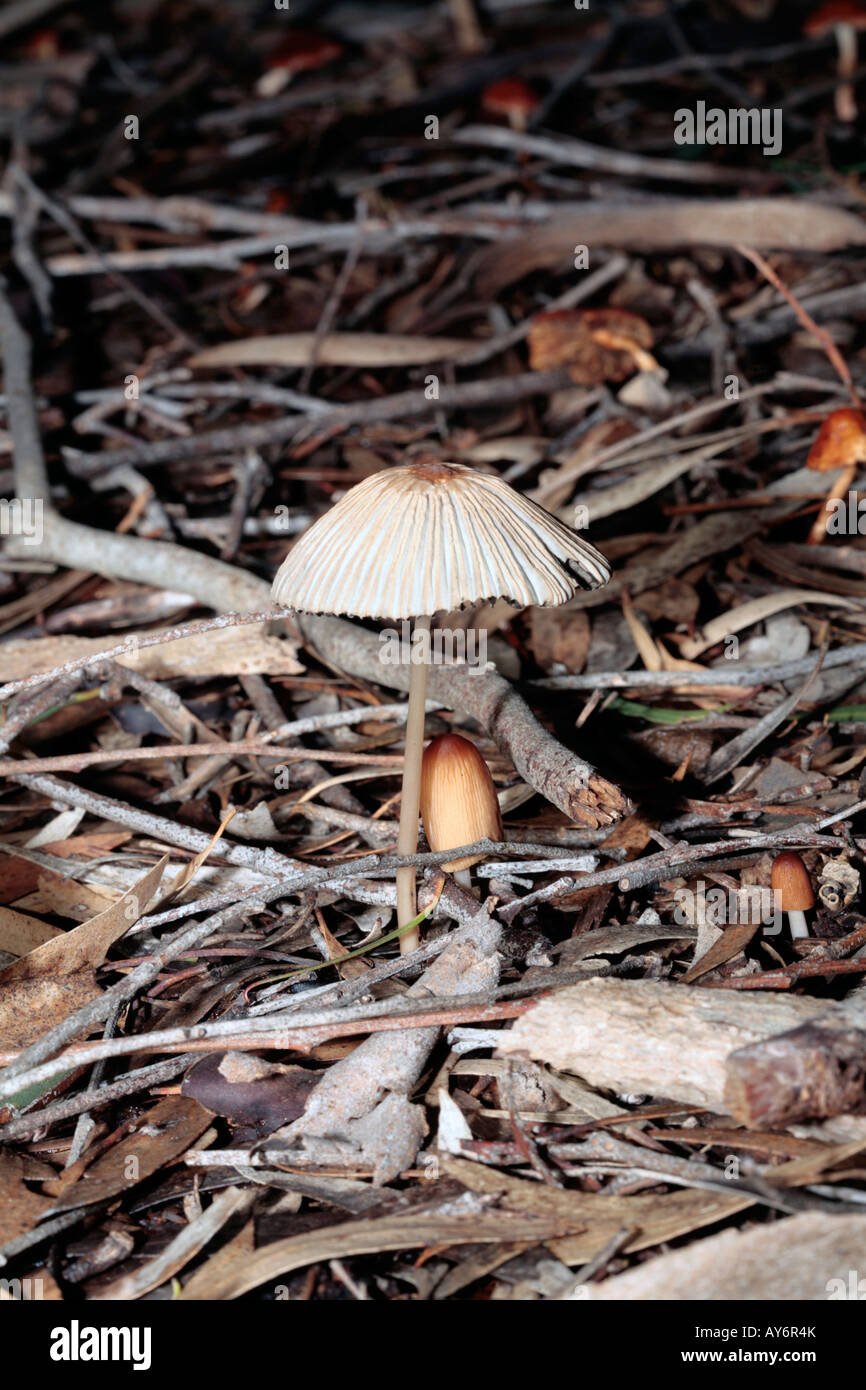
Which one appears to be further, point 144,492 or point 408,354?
point 408,354

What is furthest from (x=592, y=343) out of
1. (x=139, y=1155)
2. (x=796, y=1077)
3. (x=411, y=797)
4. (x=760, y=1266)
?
(x=760, y=1266)

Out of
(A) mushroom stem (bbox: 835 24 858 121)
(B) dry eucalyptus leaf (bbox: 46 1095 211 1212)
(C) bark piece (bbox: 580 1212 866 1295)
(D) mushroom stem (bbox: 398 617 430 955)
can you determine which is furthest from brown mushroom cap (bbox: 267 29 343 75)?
(C) bark piece (bbox: 580 1212 866 1295)

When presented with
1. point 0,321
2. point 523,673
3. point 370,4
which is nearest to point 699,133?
point 370,4

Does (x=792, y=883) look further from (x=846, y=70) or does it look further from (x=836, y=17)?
(x=846, y=70)

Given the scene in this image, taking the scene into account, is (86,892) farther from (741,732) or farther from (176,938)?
(741,732)

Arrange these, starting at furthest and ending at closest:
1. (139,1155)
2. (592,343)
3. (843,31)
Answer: (843,31) < (592,343) < (139,1155)

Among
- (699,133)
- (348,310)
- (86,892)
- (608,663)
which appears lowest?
(86,892)

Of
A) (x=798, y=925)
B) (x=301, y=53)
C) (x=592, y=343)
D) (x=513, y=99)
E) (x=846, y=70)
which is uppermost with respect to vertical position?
(x=301, y=53)

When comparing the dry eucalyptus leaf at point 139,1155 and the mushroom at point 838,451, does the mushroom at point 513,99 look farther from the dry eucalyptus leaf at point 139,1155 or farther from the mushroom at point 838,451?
the dry eucalyptus leaf at point 139,1155
